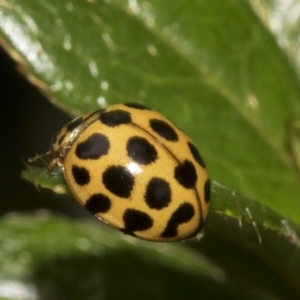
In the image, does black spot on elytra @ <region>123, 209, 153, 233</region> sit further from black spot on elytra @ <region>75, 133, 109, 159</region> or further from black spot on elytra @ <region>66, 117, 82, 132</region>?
black spot on elytra @ <region>66, 117, 82, 132</region>

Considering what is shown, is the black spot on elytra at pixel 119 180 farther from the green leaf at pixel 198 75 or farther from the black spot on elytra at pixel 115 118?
the green leaf at pixel 198 75

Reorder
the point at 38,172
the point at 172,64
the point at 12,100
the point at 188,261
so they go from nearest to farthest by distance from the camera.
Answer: the point at 38,172, the point at 172,64, the point at 188,261, the point at 12,100

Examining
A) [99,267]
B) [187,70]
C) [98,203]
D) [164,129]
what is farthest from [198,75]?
[99,267]

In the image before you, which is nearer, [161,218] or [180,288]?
[161,218]

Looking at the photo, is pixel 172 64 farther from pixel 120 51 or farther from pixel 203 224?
pixel 203 224

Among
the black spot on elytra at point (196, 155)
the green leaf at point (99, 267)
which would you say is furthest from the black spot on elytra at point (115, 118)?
the green leaf at point (99, 267)

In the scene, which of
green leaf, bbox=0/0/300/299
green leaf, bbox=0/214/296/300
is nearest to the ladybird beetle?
green leaf, bbox=0/0/300/299

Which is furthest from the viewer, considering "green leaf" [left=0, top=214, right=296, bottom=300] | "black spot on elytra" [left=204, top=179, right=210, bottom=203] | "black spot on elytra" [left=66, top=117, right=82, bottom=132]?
"green leaf" [left=0, top=214, right=296, bottom=300]

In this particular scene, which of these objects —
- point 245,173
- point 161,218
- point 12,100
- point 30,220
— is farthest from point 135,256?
point 12,100
